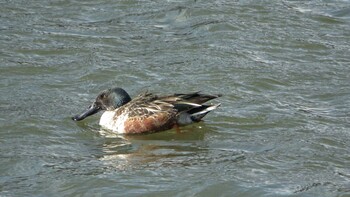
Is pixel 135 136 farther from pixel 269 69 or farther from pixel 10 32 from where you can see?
pixel 10 32

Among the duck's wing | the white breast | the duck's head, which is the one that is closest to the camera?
the duck's wing

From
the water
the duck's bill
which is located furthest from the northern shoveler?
the water

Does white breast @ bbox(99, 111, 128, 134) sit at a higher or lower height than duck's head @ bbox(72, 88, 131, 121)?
lower

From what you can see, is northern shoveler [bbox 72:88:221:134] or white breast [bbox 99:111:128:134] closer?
northern shoveler [bbox 72:88:221:134]

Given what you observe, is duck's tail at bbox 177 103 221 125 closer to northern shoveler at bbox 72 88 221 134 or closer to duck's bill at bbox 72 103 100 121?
northern shoveler at bbox 72 88 221 134

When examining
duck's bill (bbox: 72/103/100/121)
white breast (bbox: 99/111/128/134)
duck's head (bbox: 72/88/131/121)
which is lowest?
white breast (bbox: 99/111/128/134)

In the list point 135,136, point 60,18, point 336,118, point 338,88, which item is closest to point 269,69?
point 338,88

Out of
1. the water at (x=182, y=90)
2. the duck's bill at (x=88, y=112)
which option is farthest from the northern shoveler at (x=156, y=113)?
the water at (x=182, y=90)

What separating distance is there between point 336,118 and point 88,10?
20.5 ft

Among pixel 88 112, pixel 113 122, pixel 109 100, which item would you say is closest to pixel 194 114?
pixel 113 122

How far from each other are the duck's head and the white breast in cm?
15

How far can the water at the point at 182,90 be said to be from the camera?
33.0 feet

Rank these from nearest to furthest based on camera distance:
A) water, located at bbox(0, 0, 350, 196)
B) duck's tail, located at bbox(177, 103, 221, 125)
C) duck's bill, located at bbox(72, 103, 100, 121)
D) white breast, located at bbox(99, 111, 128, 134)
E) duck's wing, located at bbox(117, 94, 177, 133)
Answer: water, located at bbox(0, 0, 350, 196) → duck's tail, located at bbox(177, 103, 221, 125) → duck's wing, located at bbox(117, 94, 177, 133) → white breast, located at bbox(99, 111, 128, 134) → duck's bill, located at bbox(72, 103, 100, 121)

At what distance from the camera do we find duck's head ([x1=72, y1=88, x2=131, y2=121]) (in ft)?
40.8
